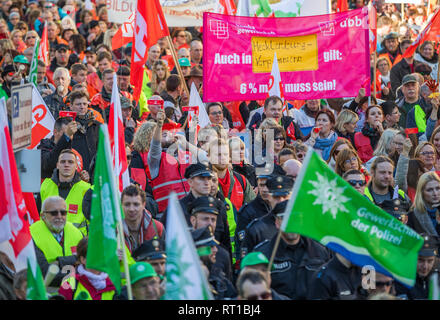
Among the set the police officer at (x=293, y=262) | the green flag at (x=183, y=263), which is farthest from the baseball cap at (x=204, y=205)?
the green flag at (x=183, y=263)

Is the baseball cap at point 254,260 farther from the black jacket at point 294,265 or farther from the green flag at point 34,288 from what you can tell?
the green flag at point 34,288

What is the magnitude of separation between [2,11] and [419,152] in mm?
13489

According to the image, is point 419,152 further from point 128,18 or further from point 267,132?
point 128,18

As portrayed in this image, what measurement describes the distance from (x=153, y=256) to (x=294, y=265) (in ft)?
3.71

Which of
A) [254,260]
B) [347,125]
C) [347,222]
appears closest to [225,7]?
[347,125]

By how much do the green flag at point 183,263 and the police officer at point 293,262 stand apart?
1699 millimetres

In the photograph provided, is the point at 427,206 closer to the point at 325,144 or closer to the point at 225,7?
the point at 325,144

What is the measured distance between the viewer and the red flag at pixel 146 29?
12008 mm

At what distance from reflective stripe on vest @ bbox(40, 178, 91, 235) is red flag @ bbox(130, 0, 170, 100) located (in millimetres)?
2857

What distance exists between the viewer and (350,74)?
12023 millimetres

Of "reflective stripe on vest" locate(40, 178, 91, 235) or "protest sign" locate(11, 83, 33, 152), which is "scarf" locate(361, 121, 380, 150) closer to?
"reflective stripe on vest" locate(40, 178, 91, 235)

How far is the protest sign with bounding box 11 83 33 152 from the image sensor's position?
819 centimetres
